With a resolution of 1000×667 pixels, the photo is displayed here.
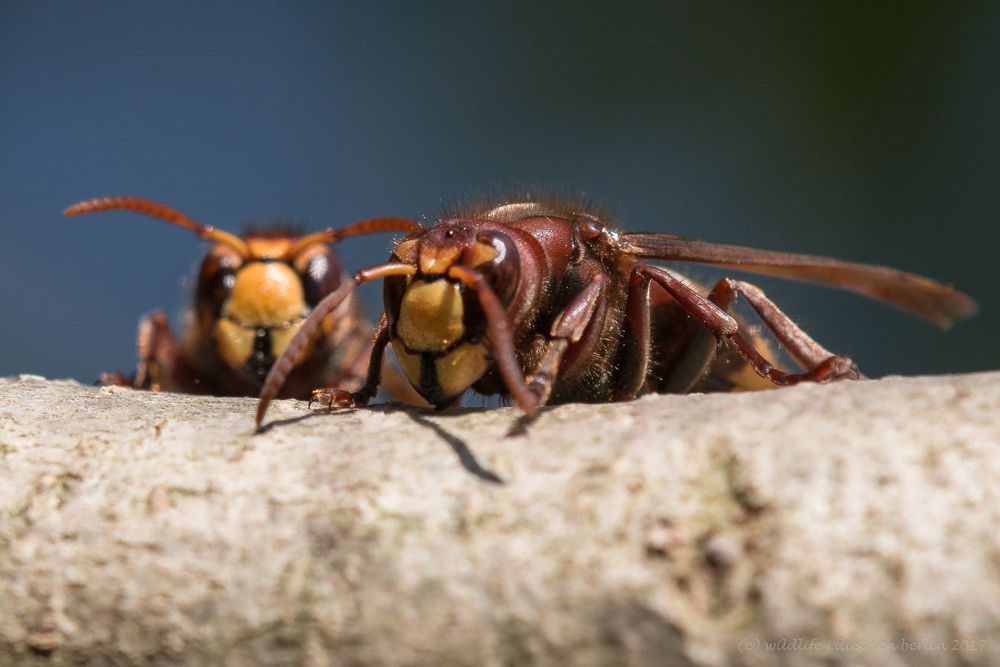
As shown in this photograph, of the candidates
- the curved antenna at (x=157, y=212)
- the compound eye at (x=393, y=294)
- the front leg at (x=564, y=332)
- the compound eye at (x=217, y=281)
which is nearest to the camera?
the front leg at (x=564, y=332)

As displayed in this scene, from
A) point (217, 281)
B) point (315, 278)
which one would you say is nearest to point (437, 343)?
point (315, 278)

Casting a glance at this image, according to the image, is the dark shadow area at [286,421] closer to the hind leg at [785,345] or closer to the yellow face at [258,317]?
the hind leg at [785,345]

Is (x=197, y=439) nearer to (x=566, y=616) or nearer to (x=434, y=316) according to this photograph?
(x=434, y=316)

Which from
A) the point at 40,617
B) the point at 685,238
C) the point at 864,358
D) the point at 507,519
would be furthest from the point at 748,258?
the point at 864,358

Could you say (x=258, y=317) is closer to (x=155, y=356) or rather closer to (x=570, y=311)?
(x=155, y=356)

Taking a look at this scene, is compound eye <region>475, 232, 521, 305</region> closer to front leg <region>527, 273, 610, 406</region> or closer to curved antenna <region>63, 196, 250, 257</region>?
front leg <region>527, 273, 610, 406</region>

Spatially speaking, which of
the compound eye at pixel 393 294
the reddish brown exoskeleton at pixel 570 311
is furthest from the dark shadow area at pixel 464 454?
the compound eye at pixel 393 294
